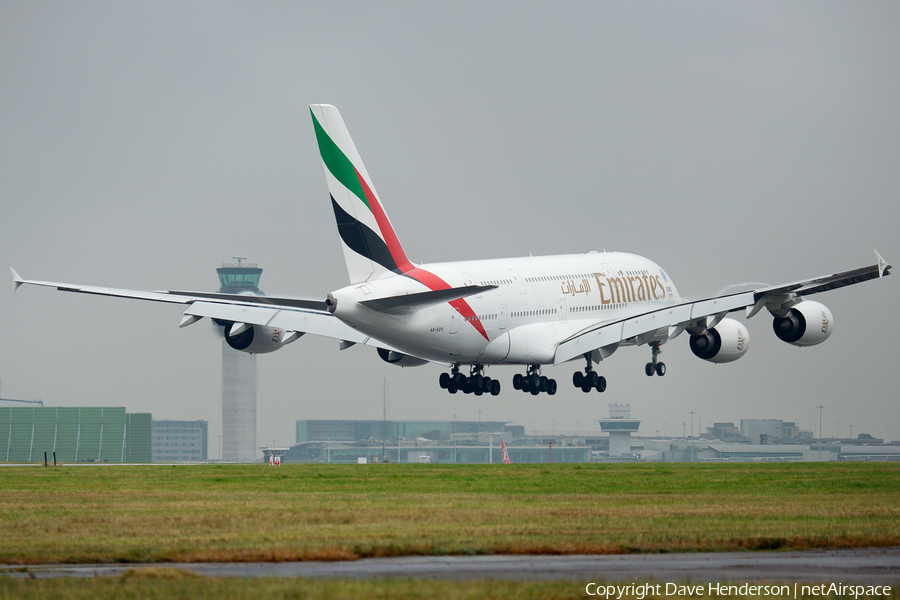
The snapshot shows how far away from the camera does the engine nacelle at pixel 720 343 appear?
5597 cm

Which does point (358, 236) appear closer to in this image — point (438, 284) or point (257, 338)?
point (438, 284)

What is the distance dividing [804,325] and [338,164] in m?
21.5

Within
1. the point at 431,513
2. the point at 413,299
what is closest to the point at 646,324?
Answer: the point at 413,299

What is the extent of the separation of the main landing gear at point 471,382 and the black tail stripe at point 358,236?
11708 mm

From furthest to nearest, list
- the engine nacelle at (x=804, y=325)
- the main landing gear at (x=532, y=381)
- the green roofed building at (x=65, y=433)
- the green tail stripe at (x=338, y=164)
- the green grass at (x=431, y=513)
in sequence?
1. the green roofed building at (x=65, y=433)
2. the main landing gear at (x=532, y=381)
3. the engine nacelle at (x=804, y=325)
4. the green tail stripe at (x=338, y=164)
5. the green grass at (x=431, y=513)

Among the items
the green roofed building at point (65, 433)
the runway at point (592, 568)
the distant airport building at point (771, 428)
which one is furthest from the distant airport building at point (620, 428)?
the runway at point (592, 568)

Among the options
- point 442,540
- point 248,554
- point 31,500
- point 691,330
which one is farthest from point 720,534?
point 691,330

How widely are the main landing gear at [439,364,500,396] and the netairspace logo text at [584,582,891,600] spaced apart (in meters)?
37.3

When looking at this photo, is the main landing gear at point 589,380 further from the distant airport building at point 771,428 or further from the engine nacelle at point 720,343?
the distant airport building at point 771,428

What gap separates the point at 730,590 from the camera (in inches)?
691

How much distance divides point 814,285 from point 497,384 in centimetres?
1581

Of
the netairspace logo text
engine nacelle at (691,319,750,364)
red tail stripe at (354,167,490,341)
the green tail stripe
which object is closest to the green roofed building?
engine nacelle at (691,319,750,364)

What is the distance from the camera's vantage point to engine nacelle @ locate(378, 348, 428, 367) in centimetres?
5600

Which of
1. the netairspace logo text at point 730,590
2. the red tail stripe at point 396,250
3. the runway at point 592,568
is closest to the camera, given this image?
the netairspace logo text at point 730,590
